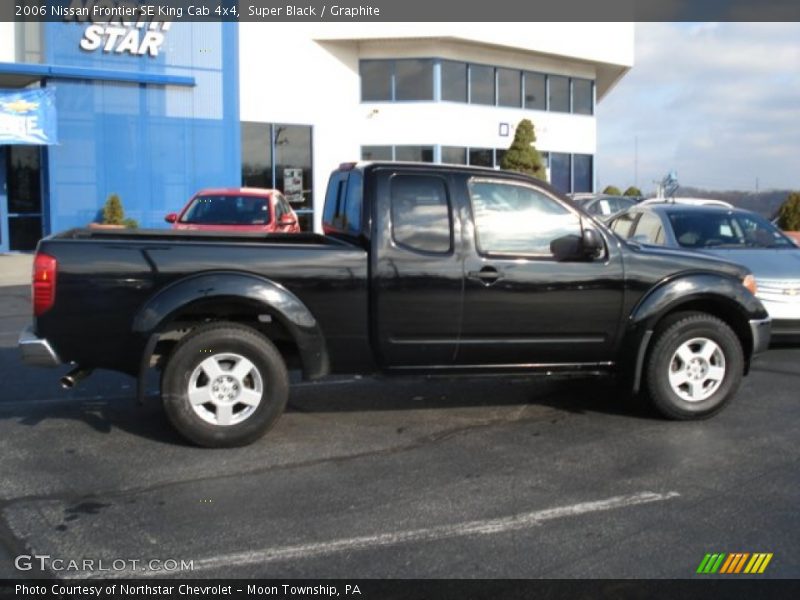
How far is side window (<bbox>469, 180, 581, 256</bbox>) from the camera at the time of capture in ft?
19.6

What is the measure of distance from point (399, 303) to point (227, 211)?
308 inches

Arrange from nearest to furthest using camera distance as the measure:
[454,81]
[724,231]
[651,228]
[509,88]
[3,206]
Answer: [724,231]
[651,228]
[3,206]
[454,81]
[509,88]

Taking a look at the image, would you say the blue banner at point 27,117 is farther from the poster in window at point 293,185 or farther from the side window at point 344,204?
the side window at point 344,204

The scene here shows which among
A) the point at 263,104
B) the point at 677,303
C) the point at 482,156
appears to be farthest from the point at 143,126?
the point at 677,303

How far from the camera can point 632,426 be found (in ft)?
20.5

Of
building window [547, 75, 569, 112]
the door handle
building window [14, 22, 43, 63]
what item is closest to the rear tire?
the door handle

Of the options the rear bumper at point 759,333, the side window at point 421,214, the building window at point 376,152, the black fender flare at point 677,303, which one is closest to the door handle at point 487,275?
the side window at point 421,214

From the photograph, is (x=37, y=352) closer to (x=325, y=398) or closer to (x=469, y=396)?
(x=325, y=398)

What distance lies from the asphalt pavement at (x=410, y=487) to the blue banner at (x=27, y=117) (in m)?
13.7

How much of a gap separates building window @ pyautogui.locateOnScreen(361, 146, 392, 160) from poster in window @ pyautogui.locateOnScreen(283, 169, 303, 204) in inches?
102

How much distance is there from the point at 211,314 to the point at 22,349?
4.00ft

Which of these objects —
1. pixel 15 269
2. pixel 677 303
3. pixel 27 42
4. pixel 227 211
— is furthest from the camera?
pixel 27 42

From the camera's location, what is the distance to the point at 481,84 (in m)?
28.0

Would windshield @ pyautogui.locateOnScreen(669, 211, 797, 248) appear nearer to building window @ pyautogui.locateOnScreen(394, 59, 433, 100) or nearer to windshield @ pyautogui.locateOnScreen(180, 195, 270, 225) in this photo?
windshield @ pyautogui.locateOnScreen(180, 195, 270, 225)
